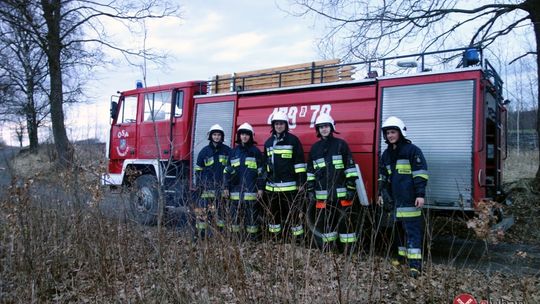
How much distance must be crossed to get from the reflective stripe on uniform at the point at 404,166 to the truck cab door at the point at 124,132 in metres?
5.16

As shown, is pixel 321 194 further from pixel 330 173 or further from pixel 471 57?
pixel 471 57

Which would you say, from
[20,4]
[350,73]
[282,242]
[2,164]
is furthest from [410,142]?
[20,4]

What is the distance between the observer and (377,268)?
3.04 metres

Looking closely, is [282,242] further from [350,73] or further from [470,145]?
[350,73]

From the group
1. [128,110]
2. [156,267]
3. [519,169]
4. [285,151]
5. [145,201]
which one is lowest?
[156,267]

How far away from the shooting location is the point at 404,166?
4660mm

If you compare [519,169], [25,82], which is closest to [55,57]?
[25,82]

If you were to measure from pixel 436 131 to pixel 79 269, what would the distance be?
4.29m

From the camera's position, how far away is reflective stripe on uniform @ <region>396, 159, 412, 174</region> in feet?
15.3

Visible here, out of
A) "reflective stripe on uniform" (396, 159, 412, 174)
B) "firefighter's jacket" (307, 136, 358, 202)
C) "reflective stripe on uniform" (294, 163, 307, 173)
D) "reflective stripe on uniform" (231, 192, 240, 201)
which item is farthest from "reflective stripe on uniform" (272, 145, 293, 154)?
"reflective stripe on uniform" (396, 159, 412, 174)

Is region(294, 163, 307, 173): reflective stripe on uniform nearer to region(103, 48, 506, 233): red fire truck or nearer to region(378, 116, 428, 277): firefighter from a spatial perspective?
region(103, 48, 506, 233): red fire truck

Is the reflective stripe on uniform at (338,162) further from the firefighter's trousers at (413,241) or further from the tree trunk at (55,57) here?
the tree trunk at (55,57)

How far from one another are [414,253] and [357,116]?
6.38 feet

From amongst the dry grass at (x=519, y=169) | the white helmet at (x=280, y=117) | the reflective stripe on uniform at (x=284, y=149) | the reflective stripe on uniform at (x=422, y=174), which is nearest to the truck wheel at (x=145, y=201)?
the reflective stripe on uniform at (x=284, y=149)
